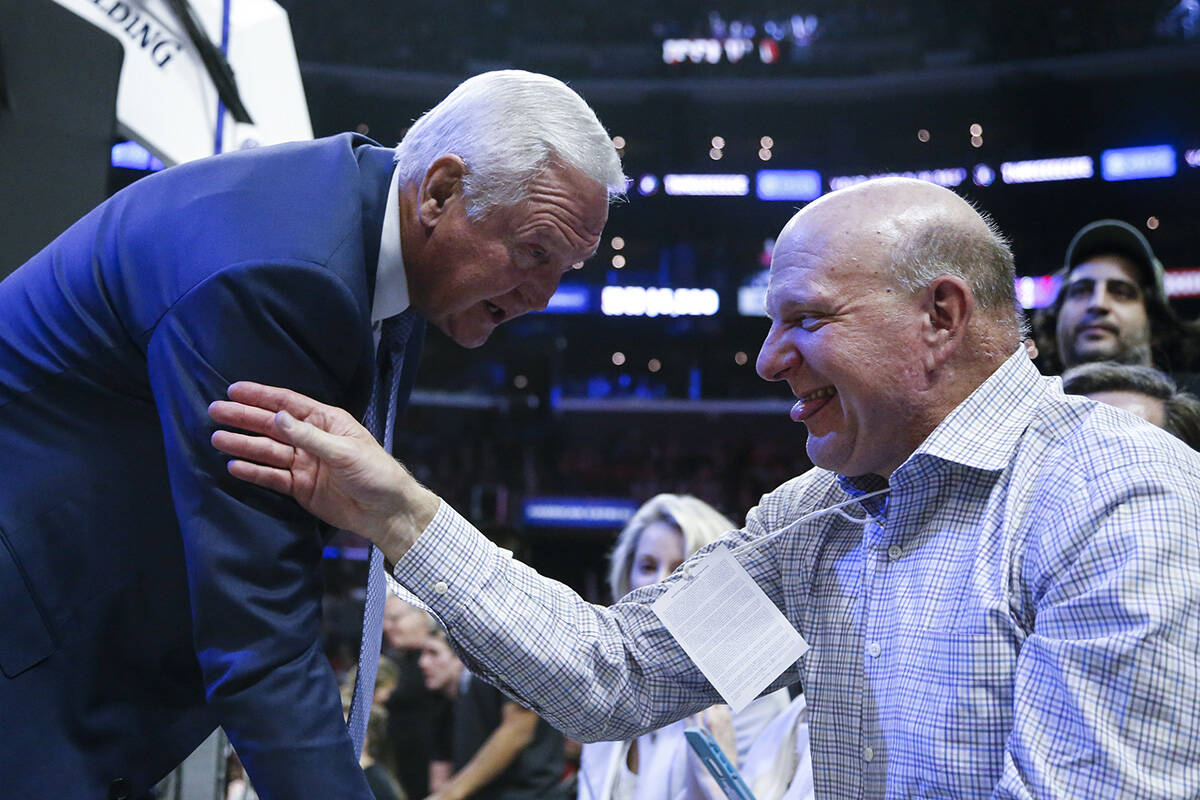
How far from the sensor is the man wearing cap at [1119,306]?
340 cm

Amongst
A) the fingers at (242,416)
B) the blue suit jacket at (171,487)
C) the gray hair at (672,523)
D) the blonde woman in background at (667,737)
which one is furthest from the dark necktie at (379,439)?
the gray hair at (672,523)

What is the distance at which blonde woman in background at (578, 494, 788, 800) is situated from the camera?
2971 mm

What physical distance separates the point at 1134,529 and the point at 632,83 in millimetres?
14877

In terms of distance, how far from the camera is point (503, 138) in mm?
A: 1542

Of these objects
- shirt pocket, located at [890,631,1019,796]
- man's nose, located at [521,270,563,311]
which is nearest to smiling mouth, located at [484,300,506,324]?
man's nose, located at [521,270,563,311]

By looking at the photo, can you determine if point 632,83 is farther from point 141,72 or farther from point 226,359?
point 226,359

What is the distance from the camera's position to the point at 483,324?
170cm

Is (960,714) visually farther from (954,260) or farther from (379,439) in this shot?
(379,439)

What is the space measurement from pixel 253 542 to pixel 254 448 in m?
0.10

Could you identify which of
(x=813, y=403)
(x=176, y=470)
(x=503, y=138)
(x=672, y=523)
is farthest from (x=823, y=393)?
(x=672, y=523)

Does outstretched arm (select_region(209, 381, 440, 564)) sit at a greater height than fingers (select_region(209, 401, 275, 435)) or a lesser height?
lesser

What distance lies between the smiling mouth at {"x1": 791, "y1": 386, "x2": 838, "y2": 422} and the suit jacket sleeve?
716 millimetres

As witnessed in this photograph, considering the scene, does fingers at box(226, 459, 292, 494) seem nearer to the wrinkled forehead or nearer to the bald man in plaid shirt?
the bald man in plaid shirt

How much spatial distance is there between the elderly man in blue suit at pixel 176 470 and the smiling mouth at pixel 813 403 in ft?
1.83
